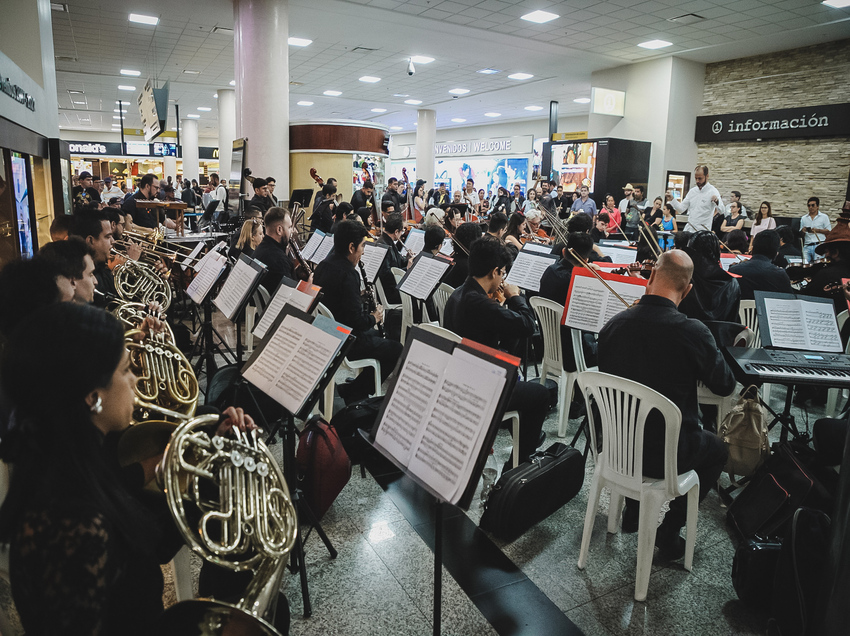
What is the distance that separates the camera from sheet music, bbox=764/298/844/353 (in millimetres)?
3012

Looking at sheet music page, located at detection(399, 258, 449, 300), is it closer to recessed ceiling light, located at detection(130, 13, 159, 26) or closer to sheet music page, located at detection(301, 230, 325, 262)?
sheet music page, located at detection(301, 230, 325, 262)

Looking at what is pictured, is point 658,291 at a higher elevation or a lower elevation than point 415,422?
higher

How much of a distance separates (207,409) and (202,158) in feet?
88.7

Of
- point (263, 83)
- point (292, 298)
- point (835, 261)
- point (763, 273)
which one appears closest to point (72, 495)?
point (292, 298)

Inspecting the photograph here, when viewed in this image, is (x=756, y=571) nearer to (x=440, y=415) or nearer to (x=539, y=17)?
(x=440, y=415)

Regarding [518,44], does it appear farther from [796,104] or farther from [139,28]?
[139,28]

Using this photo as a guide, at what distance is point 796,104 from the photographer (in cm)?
1012

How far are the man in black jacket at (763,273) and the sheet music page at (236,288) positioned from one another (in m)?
3.44

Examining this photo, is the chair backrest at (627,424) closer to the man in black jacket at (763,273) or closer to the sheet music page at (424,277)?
the sheet music page at (424,277)

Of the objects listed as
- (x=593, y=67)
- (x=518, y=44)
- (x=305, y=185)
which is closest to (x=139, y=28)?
(x=305, y=185)

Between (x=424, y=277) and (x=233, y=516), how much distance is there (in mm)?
3038

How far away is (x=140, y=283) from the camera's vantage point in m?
4.04

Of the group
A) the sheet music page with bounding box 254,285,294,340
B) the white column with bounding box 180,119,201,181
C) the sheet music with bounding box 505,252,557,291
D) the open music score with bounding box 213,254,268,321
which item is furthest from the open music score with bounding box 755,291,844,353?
the white column with bounding box 180,119,201,181

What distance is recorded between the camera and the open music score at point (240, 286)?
301 centimetres
